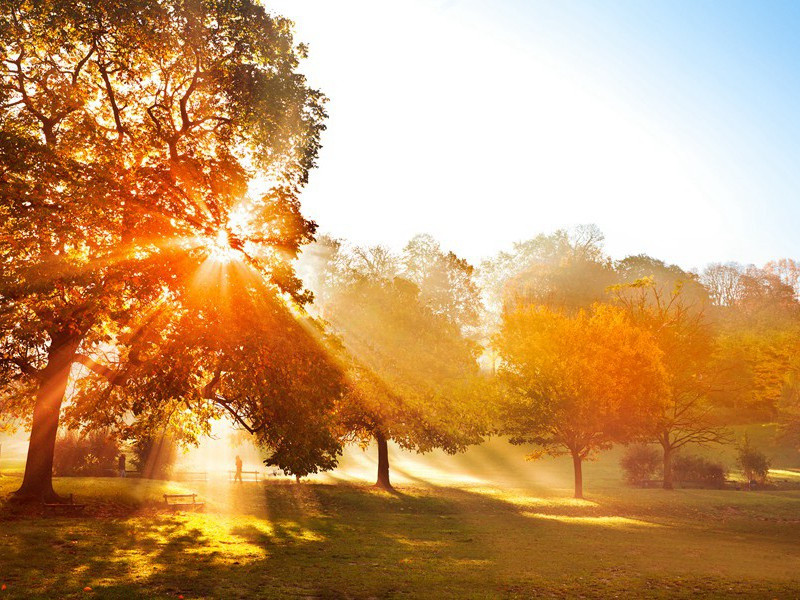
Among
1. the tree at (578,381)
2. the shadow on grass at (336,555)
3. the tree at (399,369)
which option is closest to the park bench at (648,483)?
the tree at (578,381)

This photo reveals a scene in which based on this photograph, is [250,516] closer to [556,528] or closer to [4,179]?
[556,528]

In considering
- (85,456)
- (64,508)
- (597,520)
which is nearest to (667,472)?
(597,520)

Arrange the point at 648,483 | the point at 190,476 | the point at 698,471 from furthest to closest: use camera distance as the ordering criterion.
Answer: the point at 698,471 < the point at 648,483 < the point at 190,476

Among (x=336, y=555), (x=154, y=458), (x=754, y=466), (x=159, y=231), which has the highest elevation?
(x=159, y=231)

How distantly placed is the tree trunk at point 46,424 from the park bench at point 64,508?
943mm

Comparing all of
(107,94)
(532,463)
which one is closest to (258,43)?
(107,94)

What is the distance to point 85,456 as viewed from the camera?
40.2 m

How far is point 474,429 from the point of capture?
44.9 m

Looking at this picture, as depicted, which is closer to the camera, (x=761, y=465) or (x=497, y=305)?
(x=761, y=465)

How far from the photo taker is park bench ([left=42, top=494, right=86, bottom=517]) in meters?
23.2

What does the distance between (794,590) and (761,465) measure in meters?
40.6

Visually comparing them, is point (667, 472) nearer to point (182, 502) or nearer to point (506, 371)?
point (506, 371)

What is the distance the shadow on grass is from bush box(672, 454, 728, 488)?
25391 millimetres

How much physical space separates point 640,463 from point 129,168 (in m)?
50.5
